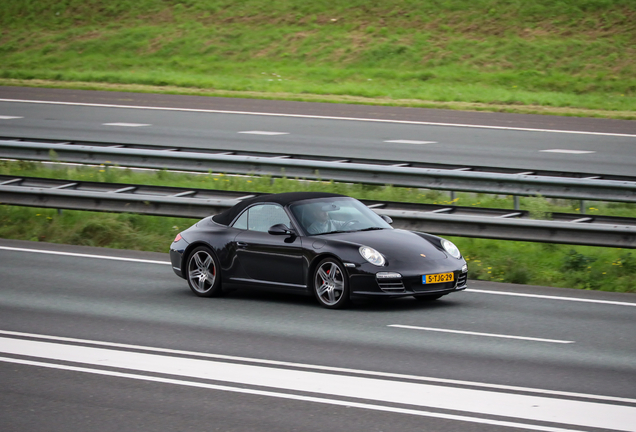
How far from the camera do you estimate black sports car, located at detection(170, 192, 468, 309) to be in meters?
10.1

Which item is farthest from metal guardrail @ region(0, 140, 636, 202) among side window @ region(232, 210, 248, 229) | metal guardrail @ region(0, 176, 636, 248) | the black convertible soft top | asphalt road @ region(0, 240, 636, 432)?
side window @ region(232, 210, 248, 229)

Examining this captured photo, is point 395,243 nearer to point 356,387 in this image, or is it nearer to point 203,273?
point 203,273

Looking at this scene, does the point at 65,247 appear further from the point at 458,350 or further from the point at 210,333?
the point at 458,350

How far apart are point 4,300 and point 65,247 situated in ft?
12.9

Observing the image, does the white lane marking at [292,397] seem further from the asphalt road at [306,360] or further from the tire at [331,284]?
the tire at [331,284]

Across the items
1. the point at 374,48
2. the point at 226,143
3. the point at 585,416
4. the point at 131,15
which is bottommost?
the point at 585,416

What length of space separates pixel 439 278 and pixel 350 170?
6523 mm

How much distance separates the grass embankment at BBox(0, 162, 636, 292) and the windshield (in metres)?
2.22

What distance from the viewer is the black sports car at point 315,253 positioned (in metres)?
10.1

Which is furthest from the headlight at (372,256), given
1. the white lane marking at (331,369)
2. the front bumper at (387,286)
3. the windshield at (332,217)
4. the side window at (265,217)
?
the white lane marking at (331,369)

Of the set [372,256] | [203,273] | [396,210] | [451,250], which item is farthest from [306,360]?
[396,210]

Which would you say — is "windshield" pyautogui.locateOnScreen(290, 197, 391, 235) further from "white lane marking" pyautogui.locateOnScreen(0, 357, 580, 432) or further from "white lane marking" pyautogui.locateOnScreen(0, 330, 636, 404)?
"white lane marking" pyautogui.locateOnScreen(0, 357, 580, 432)

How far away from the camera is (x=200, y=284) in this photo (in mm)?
11359

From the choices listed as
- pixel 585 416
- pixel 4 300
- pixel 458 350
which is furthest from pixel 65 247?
pixel 585 416
